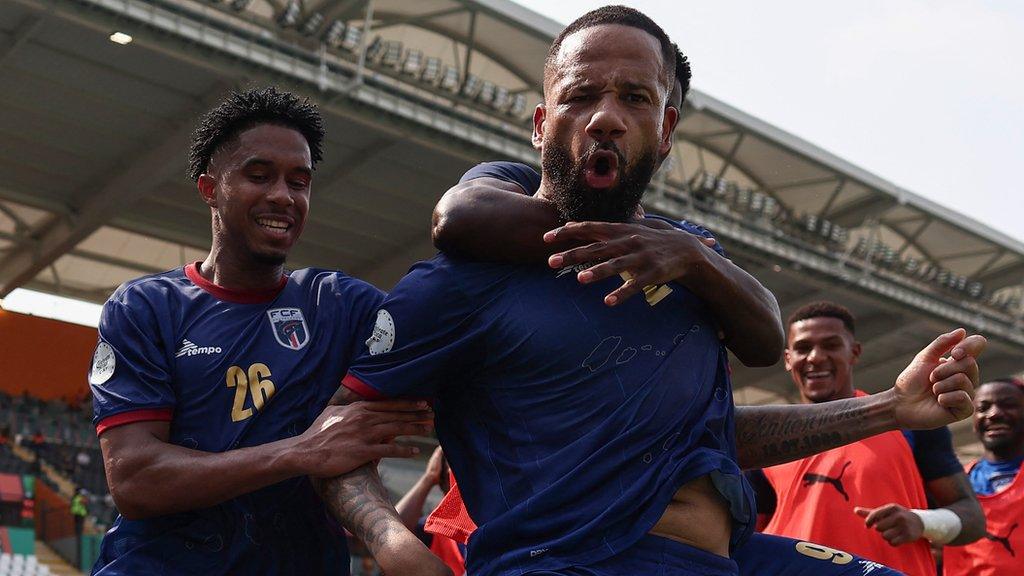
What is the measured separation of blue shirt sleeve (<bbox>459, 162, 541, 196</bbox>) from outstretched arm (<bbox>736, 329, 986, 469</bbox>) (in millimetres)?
765

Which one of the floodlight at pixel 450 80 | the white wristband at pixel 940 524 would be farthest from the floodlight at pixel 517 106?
the white wristband at pixel 940 524

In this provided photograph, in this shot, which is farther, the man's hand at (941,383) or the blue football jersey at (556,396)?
the man's hand at (941,383)

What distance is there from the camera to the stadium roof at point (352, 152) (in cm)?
1805

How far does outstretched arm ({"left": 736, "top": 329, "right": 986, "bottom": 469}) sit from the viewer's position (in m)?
2.65

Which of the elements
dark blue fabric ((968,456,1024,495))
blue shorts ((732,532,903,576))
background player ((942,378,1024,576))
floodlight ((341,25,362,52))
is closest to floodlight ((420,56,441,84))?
floodlight ((341,25,362,52))

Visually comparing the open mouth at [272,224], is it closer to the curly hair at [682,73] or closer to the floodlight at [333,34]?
the curly hair at [682,73]

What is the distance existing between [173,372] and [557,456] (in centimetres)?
132

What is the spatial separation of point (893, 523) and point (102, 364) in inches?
119

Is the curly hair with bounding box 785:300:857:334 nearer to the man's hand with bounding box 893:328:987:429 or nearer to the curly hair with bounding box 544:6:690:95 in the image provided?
the man's hand with bounding box 893:328:987:429

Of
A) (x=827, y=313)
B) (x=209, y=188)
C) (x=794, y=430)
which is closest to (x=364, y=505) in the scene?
(x=794, y=430)

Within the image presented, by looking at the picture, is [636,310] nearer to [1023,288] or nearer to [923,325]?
[923,325]

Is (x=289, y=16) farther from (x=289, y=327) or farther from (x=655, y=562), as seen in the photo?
(x=655, y=562)

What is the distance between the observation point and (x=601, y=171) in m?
2.58

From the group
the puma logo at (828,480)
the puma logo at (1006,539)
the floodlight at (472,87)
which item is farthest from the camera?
the floodlight at (472,87)
